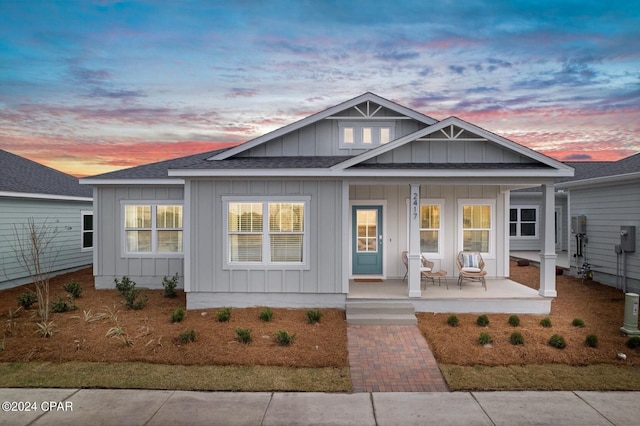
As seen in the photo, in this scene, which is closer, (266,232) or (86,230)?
(266,232)

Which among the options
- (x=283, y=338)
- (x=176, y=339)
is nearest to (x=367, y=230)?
(x=283, y=338)

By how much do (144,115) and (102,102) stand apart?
144 cm

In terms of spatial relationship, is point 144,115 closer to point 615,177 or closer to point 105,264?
point 105,264

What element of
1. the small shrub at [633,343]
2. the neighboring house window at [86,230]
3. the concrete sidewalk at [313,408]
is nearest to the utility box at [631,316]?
the small shrub at [633,343]

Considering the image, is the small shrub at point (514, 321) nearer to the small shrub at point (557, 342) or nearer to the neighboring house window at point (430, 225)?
the small shrub at point (557, 342)

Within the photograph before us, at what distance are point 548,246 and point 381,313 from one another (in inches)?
180

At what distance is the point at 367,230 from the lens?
1218 centimetres

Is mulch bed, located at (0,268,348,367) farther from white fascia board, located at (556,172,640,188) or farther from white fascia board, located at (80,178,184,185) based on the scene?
white fascia board, located at (556,172,640,188)

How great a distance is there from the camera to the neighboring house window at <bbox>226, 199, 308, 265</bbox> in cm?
997

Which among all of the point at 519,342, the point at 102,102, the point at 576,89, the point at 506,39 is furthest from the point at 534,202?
the point at 102,102

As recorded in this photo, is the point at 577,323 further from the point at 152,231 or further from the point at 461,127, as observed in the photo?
the point at 152,231

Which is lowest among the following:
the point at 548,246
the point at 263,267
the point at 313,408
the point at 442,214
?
the point at 313,408

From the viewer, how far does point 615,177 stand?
12.0 meters

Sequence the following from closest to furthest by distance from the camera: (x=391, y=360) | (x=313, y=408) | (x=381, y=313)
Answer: (x=313, y=408)
(x=391, y=360)
(x=381, y=313)
